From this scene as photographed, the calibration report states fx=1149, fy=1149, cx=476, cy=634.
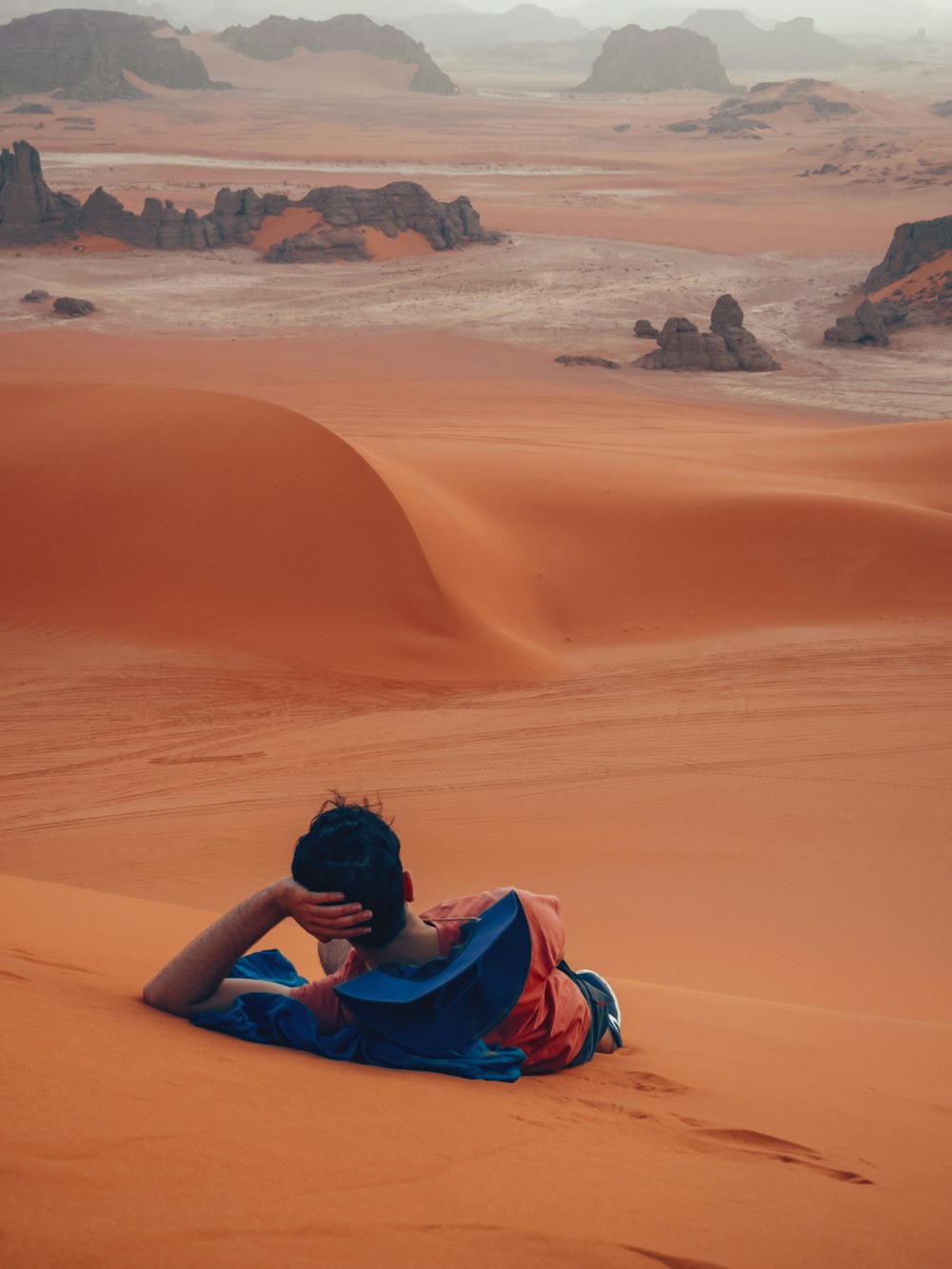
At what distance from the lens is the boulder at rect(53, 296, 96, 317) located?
27.5 meters

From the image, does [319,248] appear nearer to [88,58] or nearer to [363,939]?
[363,939]

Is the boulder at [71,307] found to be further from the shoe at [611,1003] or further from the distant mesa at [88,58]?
the distant mesa at [88,58]

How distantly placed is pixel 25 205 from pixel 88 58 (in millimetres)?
57622

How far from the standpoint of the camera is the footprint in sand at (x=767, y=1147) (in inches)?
101

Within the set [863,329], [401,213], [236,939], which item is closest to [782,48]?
[401,213]

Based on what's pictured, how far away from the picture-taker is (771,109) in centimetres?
8044

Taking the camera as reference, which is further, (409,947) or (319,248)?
(319,248)

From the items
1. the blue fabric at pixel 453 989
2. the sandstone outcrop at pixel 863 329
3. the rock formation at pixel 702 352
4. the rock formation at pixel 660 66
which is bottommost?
the blue fabric at pixel 453 989

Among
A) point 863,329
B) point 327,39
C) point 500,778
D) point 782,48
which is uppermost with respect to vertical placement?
point 782,48

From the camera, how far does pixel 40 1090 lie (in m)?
2.10

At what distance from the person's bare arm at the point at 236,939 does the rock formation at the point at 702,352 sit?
73.4 feet

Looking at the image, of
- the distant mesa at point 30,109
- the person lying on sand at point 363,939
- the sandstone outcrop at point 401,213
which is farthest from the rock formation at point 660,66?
the person lying on sand at point 363,939

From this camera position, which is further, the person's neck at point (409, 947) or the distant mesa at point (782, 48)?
the distant mesa at point (782, 48)

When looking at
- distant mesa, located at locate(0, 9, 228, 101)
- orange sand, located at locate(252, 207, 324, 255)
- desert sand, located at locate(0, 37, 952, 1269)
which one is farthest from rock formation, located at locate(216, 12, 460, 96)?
desert sand, located at locate(0, 37, 952, 1269)
